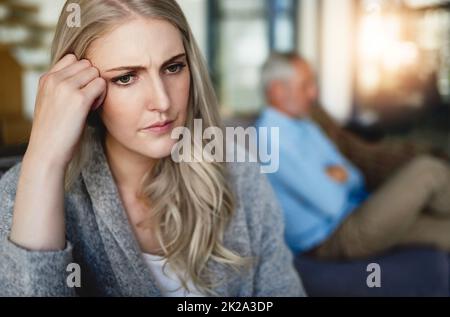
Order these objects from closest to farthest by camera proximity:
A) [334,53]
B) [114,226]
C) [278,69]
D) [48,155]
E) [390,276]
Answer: [48,155] < [114,226] < [390,276] < [278,69] < [334,53]

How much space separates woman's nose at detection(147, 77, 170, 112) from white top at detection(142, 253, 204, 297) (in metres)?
0.26

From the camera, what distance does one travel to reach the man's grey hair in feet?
6.68

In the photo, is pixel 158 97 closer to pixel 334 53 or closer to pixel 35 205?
pixel 35 205

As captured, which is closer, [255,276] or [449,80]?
[255,276]

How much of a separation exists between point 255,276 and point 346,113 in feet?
9.53

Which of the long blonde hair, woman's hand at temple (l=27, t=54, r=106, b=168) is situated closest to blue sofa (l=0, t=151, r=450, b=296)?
the long blonde hair

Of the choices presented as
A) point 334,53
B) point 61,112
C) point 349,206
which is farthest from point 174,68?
point 334,53

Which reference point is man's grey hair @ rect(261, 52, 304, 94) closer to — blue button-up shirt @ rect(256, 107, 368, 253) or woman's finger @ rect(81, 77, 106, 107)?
blue button-up shirt @ rect(256, 107, 368, 253)

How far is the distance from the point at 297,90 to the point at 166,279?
133 cm

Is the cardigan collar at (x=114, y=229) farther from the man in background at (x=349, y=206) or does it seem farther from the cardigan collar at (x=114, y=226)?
the man in background at (x=349, y=206)

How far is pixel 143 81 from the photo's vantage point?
64 centimetres

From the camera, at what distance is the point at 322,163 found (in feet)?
6.79

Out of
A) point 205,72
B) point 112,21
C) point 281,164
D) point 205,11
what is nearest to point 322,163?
point 281,164

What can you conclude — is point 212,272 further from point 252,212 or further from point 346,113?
point 346,113
